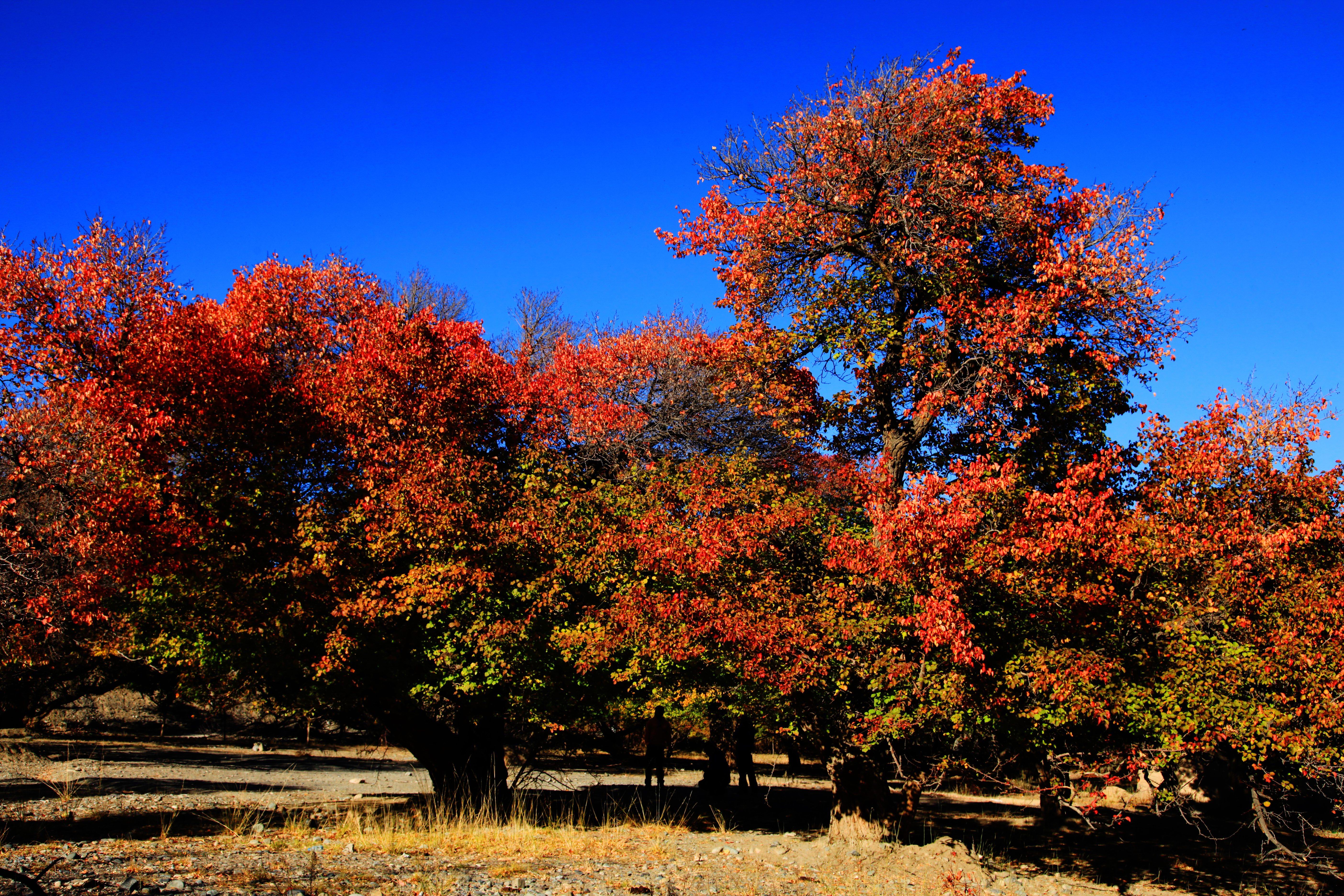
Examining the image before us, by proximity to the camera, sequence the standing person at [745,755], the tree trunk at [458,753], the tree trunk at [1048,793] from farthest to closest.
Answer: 1. the standing person at [745,755]
2. the tree trunk at [458,753]
3. the tree trunk at [1048,793]

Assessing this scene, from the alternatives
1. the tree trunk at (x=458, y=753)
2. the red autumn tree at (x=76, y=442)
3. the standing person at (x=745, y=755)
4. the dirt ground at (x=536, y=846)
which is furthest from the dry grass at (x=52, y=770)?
the standing person at (x=745, y=755)

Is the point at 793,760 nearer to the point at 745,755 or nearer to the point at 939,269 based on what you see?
the point at 745,755

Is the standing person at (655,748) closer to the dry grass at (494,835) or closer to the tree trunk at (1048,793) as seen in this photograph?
the dry grass at (494,835)

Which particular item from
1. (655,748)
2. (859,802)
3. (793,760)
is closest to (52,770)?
(655,748)

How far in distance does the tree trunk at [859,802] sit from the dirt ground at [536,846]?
0.46 m

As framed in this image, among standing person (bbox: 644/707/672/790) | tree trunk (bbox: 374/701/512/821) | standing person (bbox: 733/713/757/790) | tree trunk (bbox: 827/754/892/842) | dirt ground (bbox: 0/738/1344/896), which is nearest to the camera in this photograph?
dirt ground (bbox: 0/738/1344/896)

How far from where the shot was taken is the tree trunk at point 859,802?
1457 centimetres

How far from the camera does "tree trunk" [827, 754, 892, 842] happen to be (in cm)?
1457

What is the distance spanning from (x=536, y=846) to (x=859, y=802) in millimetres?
5494

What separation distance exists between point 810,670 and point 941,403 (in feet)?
17.3

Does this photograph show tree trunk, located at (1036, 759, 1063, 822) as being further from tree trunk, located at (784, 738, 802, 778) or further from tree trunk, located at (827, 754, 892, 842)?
tree trunk, located at (784, 738, 802, 778)

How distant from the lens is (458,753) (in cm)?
1770

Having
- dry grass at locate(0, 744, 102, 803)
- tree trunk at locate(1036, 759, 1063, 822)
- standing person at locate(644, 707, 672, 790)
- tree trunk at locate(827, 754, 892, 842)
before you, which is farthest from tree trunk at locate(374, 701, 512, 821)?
tree trunk at locate(1036, 759, 1063, 822)

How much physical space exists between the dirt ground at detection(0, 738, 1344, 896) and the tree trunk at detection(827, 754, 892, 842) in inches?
17.9
